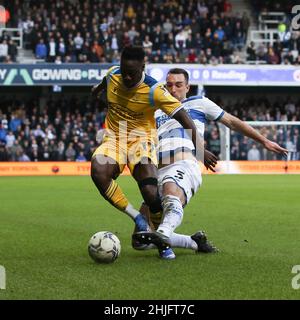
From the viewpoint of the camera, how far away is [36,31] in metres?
35.1

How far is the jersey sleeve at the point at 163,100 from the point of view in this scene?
835 centimetres

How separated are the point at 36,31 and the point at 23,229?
24884 millimetres

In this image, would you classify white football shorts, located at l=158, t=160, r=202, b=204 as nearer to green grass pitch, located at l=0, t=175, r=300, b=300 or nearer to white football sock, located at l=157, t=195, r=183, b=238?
white football sock, located at l=157, t=195, r=183, b=238

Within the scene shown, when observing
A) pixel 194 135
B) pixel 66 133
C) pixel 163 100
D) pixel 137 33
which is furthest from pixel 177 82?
pixel 137 33

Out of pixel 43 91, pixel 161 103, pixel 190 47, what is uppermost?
pixel 161 103

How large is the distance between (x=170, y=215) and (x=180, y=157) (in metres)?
1.02

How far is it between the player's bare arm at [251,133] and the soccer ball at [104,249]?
5.95 feet

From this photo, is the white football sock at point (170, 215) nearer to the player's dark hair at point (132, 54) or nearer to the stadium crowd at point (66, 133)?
the player's dark hair at point (132, 54)

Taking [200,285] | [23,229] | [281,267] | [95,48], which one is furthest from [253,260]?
[95,48]

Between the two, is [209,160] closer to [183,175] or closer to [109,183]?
[183,175]

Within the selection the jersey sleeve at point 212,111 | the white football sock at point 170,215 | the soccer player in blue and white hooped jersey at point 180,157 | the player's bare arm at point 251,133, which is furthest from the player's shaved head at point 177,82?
the white football sock at point 170,215

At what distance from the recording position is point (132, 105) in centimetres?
888

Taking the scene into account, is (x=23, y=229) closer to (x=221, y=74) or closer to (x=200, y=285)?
(x=200, y=285)

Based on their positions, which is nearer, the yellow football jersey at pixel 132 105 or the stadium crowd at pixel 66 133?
the yellow football jersey at pixel 132 105
